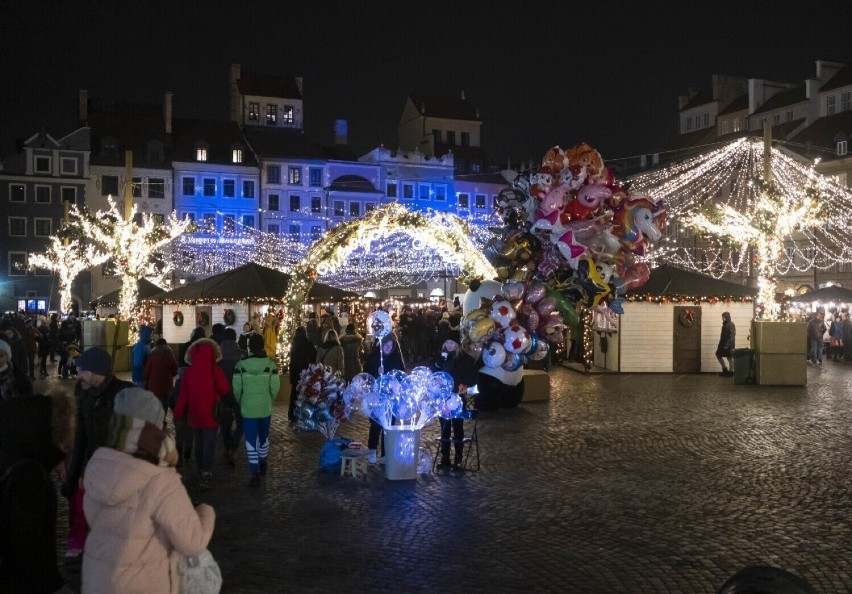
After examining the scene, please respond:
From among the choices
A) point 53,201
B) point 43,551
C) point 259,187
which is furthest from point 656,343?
point 53,201

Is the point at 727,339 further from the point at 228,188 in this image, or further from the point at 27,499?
the point at 228,188

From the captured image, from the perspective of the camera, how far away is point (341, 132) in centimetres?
6562

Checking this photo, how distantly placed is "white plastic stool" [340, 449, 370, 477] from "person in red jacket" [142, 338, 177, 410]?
8.67ft

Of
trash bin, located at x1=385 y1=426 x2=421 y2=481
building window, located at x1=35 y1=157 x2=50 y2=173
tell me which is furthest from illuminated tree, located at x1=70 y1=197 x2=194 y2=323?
building window, located at x1=35 y1=157 x2=50 y2=173

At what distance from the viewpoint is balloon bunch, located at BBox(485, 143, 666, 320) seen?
45.9 ft

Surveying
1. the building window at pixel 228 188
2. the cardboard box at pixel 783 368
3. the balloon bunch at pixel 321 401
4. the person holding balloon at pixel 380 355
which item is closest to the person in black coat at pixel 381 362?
the person holding balloon at pixel 380 355

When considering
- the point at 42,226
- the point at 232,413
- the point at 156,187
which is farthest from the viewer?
the point at 156,187

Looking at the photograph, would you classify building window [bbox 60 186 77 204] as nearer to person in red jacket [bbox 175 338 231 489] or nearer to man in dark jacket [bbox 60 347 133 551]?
person in red jacket [bbox 175 338 231 489]

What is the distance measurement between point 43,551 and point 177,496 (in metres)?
1.06

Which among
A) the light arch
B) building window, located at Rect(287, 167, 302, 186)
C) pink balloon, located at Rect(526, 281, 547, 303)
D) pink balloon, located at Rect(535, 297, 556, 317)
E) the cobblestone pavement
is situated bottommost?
the cobblestone pavement

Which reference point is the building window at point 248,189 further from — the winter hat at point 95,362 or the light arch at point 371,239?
the winter hat at point 95,362

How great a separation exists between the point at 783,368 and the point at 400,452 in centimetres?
1309

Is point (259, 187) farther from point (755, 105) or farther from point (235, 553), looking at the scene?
point (235, 553)

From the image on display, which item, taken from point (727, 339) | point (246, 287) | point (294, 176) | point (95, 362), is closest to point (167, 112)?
point (294, 176)
